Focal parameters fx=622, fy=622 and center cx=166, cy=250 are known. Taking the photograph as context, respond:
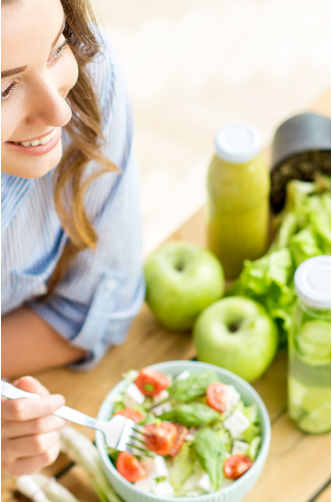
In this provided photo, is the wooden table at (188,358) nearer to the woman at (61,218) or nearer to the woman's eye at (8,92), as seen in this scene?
the woman at (61,218)

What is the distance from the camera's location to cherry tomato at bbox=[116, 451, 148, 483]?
803 millimetres

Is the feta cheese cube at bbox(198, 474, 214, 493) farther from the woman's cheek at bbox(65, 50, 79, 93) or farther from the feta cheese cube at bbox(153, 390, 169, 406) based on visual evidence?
the woman's cheek at bbox(65, 50, 79, 93)

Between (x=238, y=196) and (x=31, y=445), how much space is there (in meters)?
0.52

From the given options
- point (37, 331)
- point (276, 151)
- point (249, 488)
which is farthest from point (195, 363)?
point (276, 151)

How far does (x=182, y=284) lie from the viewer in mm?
1055

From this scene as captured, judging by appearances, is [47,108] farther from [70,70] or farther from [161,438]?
[161,438]

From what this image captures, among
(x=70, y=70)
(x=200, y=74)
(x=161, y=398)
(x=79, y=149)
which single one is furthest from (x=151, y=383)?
(x=200, y=74)

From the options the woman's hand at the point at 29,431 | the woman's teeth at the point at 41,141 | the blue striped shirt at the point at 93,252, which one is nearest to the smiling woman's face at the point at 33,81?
the woman's teeth at the point at 41,141

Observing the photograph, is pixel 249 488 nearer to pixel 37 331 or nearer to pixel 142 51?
pixel 37 331

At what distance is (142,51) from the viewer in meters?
2.71

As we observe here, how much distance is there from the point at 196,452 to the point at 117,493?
0.13 metres

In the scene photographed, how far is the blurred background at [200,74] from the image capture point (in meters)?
2.21

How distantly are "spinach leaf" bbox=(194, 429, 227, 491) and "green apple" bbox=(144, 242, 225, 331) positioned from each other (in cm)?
27

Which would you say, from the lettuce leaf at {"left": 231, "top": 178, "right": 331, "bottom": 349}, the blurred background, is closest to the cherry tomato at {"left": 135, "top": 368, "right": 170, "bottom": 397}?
the lettuce leaf at {"left": 231, "top": 178, "right": 331, "bottom": 349}
